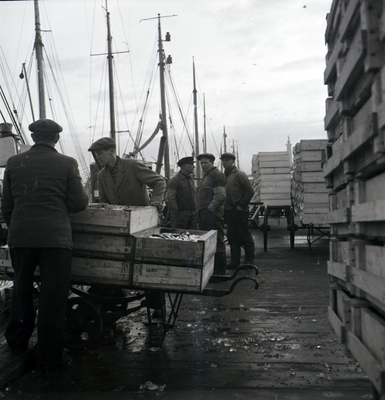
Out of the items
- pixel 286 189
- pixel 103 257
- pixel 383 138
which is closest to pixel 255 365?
pixel 103 257

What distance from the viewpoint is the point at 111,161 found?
17.4 ft

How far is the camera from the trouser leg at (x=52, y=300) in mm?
3885

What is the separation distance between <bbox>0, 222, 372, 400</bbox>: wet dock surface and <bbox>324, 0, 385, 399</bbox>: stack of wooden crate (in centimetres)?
71

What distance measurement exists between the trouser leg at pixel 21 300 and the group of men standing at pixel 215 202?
416cm

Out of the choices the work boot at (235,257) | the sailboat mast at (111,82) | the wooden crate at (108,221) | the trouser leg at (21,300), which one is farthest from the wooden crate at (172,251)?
the sailboat mast at (111,82)

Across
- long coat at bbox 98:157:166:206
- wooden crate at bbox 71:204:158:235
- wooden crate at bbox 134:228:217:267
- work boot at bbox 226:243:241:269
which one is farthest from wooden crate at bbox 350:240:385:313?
work boot at bbox 226:243:241:269

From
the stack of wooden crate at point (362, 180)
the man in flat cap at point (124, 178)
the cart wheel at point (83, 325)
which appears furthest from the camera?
the man in flat cap at point (124, 178)

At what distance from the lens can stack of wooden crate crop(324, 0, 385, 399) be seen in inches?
83.7

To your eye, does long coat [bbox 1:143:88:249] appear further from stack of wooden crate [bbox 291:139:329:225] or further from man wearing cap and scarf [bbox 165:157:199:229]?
stack of wooden crate [bbox 291:139:329:225]

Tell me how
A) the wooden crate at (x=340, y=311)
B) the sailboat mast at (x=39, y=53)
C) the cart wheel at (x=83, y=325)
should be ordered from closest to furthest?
1. the wooden crate at (x=340, y=311)
2. the cart wheel at (x=83, y=325)
3. the sailboat mast at (x=39, y=53)

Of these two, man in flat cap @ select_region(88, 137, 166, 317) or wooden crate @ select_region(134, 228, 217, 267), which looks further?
man in flat cap @ select_region(88, 137, 166, 317)

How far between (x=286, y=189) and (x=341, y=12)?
11.5m

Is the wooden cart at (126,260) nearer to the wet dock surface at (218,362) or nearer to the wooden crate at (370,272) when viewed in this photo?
the wet dock surface at (218,362)

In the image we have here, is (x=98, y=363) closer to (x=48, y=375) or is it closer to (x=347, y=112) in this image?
(x=48, y=375)
